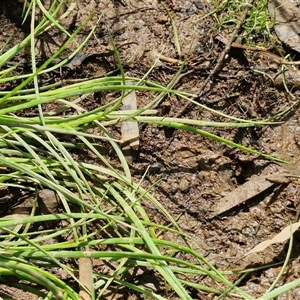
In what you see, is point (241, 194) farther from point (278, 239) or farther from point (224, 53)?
point (224, 53)

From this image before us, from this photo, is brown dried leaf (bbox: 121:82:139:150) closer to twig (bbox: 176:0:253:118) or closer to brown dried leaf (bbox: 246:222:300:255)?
twig (bbox: 176:0:253:118)

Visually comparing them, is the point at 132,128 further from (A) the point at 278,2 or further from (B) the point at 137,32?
(A) the point at 278,2

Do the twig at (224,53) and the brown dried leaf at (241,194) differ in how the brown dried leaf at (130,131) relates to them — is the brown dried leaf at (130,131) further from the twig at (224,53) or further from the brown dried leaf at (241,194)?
the brown dried leaf at (241,194)

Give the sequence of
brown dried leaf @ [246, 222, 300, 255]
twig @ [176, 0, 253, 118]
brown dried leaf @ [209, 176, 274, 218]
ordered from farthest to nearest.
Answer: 1. twig @ [176, 0, 253, 118]
2. brown dried leaf @ [209, 176, 274, 218]
3. brown dried leaf @ [246, 222, 300, 255]

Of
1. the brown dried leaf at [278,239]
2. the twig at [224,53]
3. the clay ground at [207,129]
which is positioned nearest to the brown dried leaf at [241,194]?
the clay ground at [207,129]

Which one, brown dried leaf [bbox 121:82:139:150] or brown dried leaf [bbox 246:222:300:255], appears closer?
brown dried leaf [bbox 246:222:300:255]

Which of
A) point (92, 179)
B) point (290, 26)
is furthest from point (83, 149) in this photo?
point (290, 26)

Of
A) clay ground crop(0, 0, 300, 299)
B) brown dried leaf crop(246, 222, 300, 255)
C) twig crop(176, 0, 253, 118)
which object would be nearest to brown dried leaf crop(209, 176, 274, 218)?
clay ground crop(0, 0, 300, 299)

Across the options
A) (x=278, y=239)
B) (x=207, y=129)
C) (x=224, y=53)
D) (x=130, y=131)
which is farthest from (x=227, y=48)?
(x=278, y=239)
